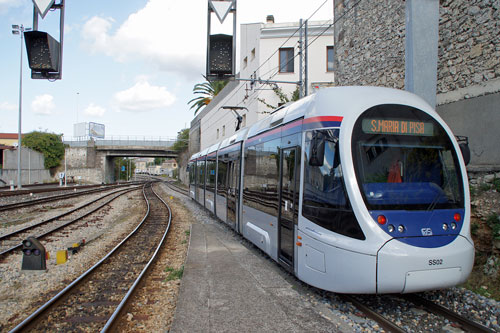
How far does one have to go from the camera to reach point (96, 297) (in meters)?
6.12

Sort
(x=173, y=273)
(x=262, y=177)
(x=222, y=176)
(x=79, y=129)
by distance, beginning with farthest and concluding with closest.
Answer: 1. (x=79, y=129)
2. (x=222, y=176)
3. (x=262, y=177)
4. (x=173, y=273)

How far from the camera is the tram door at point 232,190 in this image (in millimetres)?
10492

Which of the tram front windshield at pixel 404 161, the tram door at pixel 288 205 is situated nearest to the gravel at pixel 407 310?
the tram door at pixel 288 205

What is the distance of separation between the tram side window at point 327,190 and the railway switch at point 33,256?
5592mm

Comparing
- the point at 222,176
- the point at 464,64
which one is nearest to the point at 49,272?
the point at 222,176

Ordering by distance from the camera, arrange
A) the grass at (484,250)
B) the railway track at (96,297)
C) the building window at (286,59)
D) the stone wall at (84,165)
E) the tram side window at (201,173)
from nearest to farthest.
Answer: the railway track at (96,297), the grass at (484,250), the tram side window at (201,173), the building window at (286,59), the stone wall at (84,165)

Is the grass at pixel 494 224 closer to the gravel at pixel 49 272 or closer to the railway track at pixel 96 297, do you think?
the railway track at pixel 96 297

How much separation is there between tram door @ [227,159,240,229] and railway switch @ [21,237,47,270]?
4.88 m

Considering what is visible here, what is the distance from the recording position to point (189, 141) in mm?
61156

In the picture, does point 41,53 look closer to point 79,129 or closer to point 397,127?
point 397,127

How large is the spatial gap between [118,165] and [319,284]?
8761 cm

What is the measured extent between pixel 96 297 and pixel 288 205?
138 inches

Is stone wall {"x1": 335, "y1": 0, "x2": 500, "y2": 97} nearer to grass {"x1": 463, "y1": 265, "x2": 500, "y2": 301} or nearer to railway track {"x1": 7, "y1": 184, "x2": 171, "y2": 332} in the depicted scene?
grass {"x1": 463, "y1": 265, "x2": 500, "y2": 301}

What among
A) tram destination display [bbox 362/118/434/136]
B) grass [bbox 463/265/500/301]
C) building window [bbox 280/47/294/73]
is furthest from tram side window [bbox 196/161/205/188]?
tram destination display [bbox 362/118/434/136]
